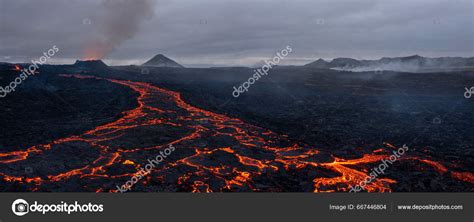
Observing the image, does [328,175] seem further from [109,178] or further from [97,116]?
[97,116]

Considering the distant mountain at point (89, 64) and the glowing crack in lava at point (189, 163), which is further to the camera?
the distant mountain at point (89, 64)

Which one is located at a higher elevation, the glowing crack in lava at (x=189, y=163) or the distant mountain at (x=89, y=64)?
the distant mountain at (x=89, y=64)

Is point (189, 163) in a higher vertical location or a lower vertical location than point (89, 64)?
lower

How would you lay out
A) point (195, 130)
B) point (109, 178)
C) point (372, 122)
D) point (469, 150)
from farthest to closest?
point (372, 122)
point (195, 130)
point (469, 150)
point (109, 178)

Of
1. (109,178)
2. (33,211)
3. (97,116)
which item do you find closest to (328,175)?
(109,178)

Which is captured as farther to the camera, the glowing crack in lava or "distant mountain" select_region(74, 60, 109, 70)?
"distant mountain" select_region(74, 60, 109, 70)

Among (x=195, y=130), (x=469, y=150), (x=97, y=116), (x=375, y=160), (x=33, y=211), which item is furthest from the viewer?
(x=97, y=116)

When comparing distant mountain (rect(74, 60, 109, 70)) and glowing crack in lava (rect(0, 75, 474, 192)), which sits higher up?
distant mountain (rect(74, 60, 109, 70))

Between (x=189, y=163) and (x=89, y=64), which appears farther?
(x=89, y=64)
